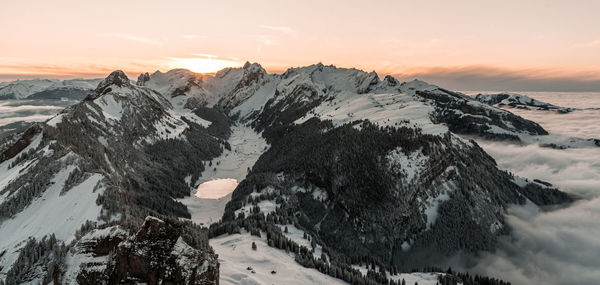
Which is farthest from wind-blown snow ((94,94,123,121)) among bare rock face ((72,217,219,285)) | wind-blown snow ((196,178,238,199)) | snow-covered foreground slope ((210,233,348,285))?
bare rock face ((72,217,219,285))

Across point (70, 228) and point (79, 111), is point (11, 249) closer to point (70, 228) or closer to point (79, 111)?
point (70, 228)

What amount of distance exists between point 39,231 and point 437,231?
113 m

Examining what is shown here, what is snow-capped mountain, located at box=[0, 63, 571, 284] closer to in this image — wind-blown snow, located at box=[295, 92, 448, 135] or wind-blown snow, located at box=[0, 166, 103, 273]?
wind-blown snow, located at box=[0, 166, 103, 273]

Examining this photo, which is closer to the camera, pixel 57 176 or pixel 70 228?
pixel 70 228

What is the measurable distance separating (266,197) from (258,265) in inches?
2017

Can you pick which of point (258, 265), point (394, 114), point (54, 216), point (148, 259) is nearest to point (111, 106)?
point (54, 216)

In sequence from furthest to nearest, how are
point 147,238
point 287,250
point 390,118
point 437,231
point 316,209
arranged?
point 390,118
point 316,209
point 437,231
point 287,250
point 147,238

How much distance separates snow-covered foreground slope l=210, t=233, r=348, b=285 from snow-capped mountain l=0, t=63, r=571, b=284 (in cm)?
87

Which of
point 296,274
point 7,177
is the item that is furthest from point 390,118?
point 7,177

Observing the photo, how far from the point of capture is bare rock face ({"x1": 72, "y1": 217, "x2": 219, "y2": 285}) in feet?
102

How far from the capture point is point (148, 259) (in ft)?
103

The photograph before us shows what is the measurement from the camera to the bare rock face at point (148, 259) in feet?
102

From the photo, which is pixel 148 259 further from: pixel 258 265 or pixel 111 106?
pixel 111 106

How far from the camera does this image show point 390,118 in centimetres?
14412
